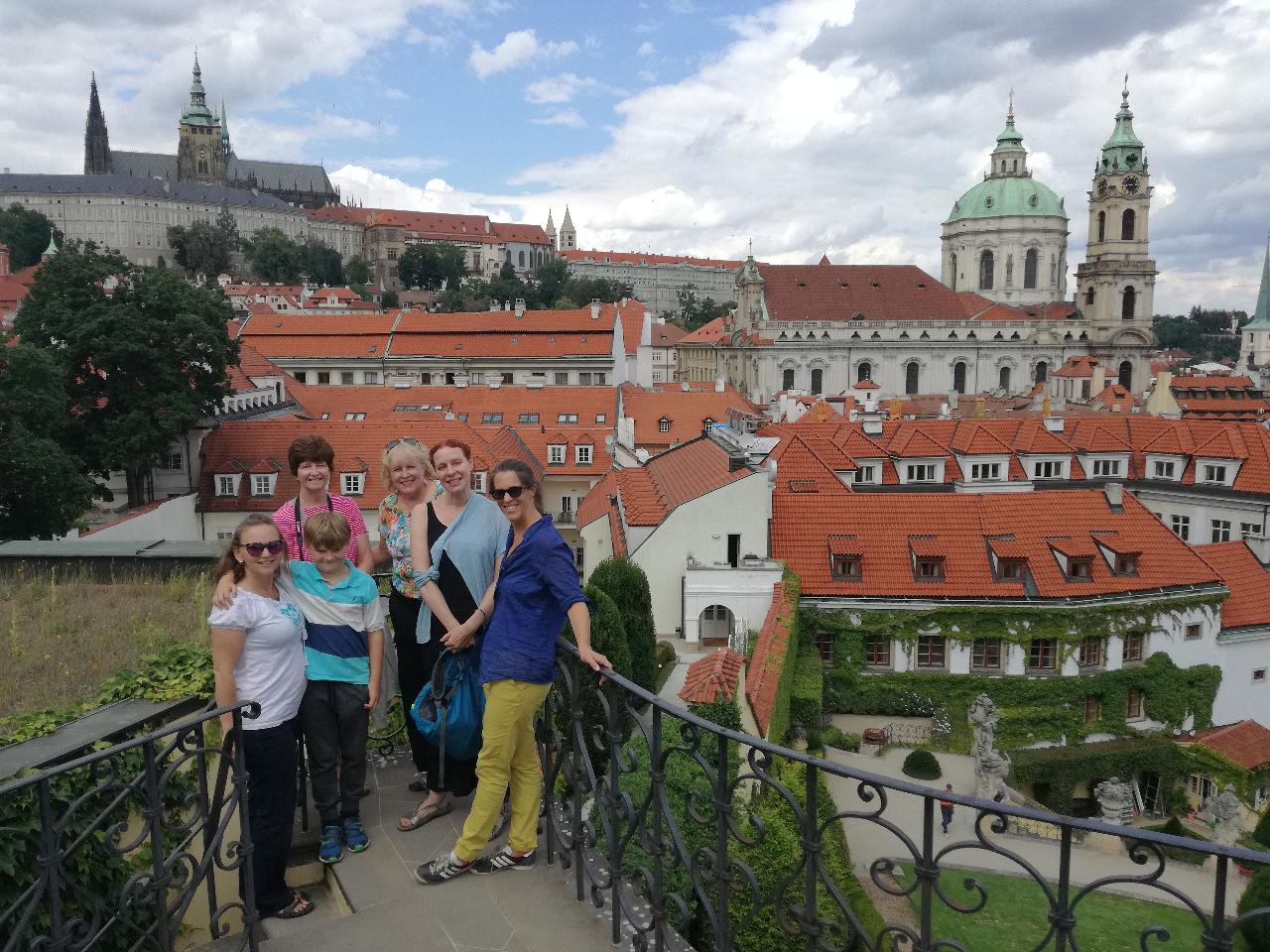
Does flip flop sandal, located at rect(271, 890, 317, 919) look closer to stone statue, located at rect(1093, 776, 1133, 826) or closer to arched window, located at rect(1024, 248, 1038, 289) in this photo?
stone statue, located at rect(1093, 776, 1133, 826)

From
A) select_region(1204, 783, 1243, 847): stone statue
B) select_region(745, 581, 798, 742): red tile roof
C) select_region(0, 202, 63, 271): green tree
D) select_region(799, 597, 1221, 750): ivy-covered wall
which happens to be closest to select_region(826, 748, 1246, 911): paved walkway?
select_region(1204, 783, 1243, 847): stone statue

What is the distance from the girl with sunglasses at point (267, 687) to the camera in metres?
4.52

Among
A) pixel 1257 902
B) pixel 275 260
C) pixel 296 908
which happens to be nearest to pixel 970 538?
pixel 1257 902

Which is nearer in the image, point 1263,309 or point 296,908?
point 296,908

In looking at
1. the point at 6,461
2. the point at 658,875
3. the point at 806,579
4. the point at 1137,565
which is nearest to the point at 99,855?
the point at 658,875

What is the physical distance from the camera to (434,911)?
175 inches

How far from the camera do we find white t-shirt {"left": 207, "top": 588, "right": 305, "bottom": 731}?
4480mm

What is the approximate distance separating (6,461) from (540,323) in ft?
144

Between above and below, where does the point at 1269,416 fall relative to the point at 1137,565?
above

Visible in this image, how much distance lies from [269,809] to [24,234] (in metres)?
128

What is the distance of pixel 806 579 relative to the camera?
77.6ft

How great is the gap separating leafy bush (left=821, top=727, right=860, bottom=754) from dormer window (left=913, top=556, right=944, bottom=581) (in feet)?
14.1

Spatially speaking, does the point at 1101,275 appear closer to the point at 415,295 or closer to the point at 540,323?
the point at 540,323

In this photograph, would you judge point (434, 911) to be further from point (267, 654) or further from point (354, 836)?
point (267, 654)
